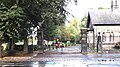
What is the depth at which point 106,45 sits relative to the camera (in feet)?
221

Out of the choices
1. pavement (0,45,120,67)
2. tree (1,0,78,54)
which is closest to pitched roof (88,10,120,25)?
tree (1,0,78,54)

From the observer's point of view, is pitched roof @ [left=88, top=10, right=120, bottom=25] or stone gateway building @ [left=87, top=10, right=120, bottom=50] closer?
stone gateway building @ [left=87, top=10, right=120, bottom=50]

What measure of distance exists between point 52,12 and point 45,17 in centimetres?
93

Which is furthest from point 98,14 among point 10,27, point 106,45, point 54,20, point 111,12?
point 10,27

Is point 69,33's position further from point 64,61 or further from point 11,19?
point 64,61

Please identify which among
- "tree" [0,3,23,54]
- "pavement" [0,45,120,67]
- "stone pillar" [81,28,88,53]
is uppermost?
"tree" [0,3,23,54]

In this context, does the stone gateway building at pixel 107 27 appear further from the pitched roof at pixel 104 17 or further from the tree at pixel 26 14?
the tree at pixel 26 14

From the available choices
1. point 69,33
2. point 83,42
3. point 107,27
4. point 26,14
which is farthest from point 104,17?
point 69,33

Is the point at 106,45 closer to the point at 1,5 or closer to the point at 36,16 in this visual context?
the point at 36,16

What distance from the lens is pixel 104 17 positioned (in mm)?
70812

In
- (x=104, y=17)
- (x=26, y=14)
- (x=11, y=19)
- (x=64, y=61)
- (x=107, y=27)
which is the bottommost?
(x=64, y=61)

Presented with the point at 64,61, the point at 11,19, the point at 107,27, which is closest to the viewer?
the point at 64,61

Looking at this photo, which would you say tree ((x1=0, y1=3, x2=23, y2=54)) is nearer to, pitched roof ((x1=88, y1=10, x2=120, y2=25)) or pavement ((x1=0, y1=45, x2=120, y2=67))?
pavement ((x1=0, y1=45, x2=120, y2=67))

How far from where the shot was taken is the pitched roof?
69375 millimetres
